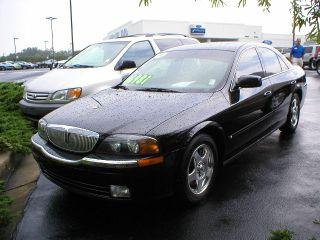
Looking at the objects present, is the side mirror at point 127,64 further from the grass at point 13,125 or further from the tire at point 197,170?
the tire at point 197,170

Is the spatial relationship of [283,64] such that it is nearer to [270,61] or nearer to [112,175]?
[270,61]

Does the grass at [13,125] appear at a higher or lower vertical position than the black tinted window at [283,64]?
lower

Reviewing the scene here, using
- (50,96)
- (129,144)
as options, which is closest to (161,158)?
(129,144)

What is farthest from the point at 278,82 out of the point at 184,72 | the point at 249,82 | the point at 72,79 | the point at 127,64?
the point at 72,79

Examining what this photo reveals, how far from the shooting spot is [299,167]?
482cm

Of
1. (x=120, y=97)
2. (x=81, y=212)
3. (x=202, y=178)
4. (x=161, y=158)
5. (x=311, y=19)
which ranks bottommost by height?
(x=81, y=212)

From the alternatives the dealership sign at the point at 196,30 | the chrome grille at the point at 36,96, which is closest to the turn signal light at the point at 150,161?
the chrome grille at the point at 36,96

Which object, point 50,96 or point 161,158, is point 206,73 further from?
point 50,96

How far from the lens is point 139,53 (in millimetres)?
8070

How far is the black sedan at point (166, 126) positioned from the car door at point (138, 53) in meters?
2.54

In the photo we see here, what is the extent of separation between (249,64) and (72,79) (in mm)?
3251

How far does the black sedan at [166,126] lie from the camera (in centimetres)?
329

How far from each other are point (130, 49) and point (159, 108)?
4397mm

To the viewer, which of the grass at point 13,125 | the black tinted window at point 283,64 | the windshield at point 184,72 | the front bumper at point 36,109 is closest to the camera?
the windshield at point 184,72
